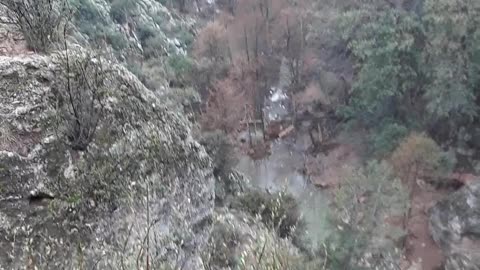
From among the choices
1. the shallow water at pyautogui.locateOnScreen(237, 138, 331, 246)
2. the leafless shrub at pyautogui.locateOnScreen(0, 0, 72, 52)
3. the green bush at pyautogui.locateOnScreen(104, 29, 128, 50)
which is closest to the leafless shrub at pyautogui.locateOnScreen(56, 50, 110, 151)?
the leafless shrub at pyautogui.locateOnScreen(0, 0, 72, 52)

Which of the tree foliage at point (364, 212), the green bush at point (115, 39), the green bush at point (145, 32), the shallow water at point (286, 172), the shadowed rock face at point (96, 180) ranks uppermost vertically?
the shadowed rock face at point (96, 180)

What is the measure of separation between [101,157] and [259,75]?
15.5 meters

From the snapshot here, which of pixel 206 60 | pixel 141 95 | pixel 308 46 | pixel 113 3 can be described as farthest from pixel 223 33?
pixel 141 95

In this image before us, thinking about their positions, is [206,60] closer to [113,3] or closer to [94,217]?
[113,3]

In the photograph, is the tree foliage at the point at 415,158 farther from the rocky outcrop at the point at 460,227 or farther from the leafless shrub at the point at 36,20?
the leafless shrub at the point at 36,20

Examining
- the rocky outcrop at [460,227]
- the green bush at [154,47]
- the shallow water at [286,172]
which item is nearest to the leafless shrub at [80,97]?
the shallow water at [286,172]

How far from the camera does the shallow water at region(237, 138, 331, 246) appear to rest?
1728 centimetres

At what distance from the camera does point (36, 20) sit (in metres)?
6.40

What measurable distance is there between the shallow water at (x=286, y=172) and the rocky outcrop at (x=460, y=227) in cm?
335

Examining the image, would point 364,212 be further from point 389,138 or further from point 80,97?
point 80,97

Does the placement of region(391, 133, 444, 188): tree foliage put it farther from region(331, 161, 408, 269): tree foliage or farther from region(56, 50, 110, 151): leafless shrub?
region(56, 50, 110, 151): leafless shrub

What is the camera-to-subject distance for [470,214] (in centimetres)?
1477

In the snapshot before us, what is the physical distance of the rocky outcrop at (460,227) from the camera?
1435 cm

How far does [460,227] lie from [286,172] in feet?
20.7
